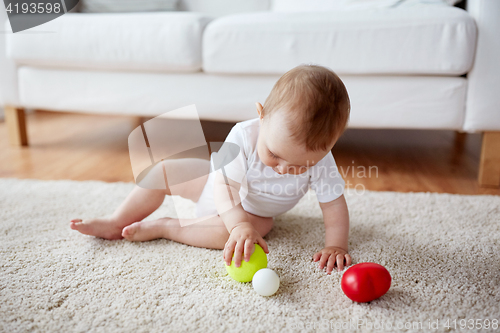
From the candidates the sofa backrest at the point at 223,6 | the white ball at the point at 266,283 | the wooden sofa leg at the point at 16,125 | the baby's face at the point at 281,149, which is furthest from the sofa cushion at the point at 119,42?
the white ball at the point at 266,283

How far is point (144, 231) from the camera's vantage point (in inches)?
32.2

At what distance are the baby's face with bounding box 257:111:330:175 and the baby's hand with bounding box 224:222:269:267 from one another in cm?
12

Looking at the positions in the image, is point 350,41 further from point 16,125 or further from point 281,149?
point 16,125

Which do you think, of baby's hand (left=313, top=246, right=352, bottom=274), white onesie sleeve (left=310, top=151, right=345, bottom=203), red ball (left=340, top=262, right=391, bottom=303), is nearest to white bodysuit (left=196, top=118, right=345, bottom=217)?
white onesie sleeve (left=310, top=151, right=345, bottom=203)

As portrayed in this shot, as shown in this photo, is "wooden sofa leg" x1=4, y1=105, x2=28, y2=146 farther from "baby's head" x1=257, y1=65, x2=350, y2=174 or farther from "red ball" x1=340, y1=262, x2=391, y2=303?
"red ball" x1=340, y1=262, x2=391, y2=303

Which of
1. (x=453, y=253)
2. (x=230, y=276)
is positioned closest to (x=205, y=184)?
(x=230, y=276)

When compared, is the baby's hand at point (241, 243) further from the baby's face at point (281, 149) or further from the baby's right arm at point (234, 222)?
the baby's face at point (281, 149)

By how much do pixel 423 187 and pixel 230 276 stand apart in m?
0.77

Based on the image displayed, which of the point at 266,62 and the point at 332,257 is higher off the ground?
the point at 266,62

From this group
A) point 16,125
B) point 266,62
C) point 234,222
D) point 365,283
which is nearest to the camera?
point 365,283

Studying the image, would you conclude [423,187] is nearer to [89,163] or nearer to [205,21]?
[205,21]

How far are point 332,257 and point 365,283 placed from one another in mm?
138

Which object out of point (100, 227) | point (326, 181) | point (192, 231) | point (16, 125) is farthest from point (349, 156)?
point (16, 125)

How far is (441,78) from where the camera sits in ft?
3.84
